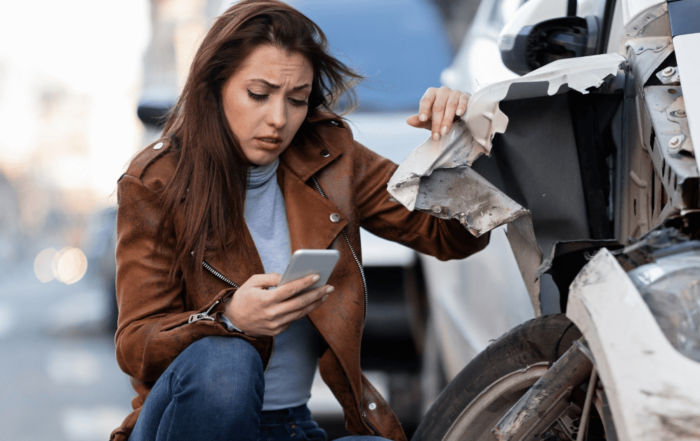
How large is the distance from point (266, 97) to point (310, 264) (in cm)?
45

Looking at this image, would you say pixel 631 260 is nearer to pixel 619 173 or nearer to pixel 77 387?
pixel 619 173

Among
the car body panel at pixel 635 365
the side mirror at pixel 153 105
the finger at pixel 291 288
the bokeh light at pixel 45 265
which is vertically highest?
the side mirror at pixel 153 105

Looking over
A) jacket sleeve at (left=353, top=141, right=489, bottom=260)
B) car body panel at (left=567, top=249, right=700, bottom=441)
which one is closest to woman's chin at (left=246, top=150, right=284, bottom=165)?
jacket sleeve at (left=353, top=141, right=489, bottom=260)

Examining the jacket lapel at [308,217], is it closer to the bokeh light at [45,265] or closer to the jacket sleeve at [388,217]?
the jacket sleeve at [388,217]

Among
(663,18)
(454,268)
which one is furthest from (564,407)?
(454,268)

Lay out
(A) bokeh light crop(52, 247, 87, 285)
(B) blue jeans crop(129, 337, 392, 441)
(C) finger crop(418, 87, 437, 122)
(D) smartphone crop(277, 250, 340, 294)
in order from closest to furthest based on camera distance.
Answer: (D) smartphone crop(277, 250, 340, 294) < (B) blue jeans crop(129, 337, 392, 441) < (C) finger crop(418, 87, 437, 122) < (A) bokeh light crop(52, 247, 87, 285)

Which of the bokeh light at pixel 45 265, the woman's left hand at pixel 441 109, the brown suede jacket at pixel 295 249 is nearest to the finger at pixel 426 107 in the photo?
the woman's left hand at pixel 441 109

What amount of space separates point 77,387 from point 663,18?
331 centimetres

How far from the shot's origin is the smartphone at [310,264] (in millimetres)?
1116

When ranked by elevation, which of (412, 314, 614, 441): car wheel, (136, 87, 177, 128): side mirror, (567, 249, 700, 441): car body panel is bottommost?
(412, 314, 614, 441): car wheel

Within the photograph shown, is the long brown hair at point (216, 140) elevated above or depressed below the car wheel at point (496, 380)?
above

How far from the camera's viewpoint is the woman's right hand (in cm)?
119

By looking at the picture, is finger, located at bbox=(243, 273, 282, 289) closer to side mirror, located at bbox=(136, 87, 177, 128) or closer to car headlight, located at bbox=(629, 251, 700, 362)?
car headlight, located at bbox=(629, 251, 700, 362)

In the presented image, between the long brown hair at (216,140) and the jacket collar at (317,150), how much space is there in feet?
0.42
